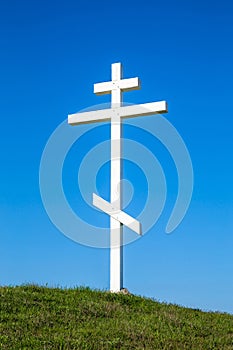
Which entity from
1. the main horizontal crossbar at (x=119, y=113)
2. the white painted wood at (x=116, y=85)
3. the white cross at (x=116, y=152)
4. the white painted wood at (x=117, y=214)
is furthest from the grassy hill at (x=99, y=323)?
the white painted wood at (x=116, y=85)

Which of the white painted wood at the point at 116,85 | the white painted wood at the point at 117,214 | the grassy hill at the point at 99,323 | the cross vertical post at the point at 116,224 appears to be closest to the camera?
the grassy hill at the point at 99,323

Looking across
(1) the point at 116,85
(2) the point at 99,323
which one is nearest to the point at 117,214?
(1) the point at 116,85

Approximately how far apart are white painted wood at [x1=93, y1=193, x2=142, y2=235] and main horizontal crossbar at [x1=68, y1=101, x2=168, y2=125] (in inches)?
66.7

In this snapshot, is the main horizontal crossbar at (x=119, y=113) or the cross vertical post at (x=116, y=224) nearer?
the cross vertical post at (x=116, y=224)

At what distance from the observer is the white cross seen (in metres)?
11.9

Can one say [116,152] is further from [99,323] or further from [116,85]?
[99,323]

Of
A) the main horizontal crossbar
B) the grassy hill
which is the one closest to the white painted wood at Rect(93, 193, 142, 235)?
the grassy hill

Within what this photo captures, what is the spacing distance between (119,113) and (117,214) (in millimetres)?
2109

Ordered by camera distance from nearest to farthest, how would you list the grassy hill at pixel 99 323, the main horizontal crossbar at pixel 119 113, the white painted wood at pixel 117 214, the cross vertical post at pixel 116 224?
the grassy hill at pixel 99 323 < the white painted wood at pixel 117 214 < the cross vertical post at pixel 116 224 < the main horizontal crossbar at pixel 119 113

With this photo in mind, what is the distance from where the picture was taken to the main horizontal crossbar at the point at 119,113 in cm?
1205

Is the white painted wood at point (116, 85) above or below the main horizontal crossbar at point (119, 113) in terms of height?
above

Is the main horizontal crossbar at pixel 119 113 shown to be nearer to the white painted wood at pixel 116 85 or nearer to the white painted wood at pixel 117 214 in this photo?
the white painted wood at pixel 116 85

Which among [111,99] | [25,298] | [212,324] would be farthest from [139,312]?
[111,99]

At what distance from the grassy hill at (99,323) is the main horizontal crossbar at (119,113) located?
3666 millimetres
